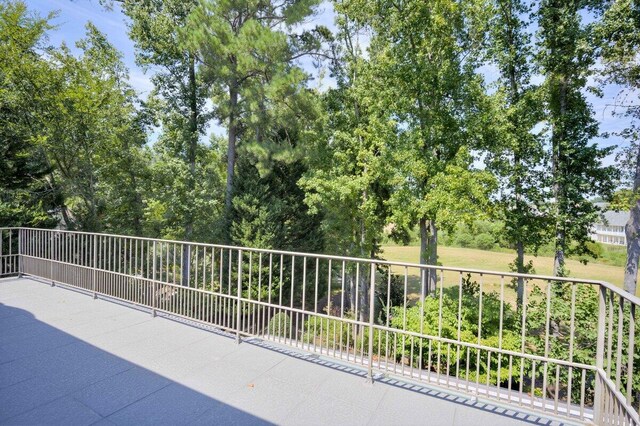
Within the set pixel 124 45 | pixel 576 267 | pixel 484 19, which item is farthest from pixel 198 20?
pixel 576 267

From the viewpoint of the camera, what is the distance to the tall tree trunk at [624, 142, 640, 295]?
855 cm

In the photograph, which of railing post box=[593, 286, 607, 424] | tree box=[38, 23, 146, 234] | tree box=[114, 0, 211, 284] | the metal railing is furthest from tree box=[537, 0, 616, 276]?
tree box=[38, 23, 146, 234]

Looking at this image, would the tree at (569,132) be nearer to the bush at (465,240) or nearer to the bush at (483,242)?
the bush at (483,242)

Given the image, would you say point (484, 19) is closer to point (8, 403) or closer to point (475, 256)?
point (475, 256)

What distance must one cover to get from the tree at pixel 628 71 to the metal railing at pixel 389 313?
239 centimetres

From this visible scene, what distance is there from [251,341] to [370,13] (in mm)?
12411

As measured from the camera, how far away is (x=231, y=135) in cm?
1278

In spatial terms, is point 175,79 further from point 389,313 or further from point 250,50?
point 389,313

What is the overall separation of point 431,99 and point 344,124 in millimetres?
3470

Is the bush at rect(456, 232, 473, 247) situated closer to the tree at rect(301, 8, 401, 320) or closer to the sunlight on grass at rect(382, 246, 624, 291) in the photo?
the sunlight on grass at rect(382, 246, 624, 291)

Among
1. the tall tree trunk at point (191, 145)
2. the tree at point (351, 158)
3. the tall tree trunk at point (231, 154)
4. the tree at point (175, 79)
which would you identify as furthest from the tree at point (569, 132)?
the tall tree trunk at point (191, 145)

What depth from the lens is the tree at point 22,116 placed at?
8.69m

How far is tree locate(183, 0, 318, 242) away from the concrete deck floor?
832 centimetres

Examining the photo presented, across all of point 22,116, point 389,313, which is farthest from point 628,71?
point 22,116
